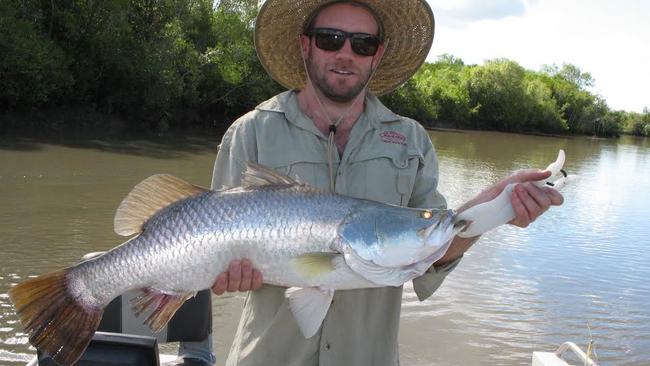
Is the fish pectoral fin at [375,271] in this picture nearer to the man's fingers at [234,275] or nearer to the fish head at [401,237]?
the fish head at [401,237]

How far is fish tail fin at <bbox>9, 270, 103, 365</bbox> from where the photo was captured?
2.33 meters

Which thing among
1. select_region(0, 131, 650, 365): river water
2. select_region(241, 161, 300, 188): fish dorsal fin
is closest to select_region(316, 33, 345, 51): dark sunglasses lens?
select_region(241, 161, 300, 188): fish dorsal fin

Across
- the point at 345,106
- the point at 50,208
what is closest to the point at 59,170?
the point at 50,208

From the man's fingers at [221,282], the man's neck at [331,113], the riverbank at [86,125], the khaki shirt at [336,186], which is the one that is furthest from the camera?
the riverbank at [86,125]

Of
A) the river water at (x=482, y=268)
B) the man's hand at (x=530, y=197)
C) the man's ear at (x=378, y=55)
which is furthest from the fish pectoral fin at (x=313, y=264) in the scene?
the river water at (x=482, y=268)

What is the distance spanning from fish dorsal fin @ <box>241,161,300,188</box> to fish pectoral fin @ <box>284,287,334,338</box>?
476 mm

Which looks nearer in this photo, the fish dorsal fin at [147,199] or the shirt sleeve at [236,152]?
the fish dorsal fin at [147,199]

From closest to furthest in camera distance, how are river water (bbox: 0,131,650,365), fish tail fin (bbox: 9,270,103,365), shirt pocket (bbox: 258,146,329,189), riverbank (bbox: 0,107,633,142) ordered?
fish tail fin (bbox: 9,270,103,365) < shirt pocket (bbox: 258,146,329,189) < river water (bbox: 0,131,650,365) < riverbank (bbox: 0,107,633,142)

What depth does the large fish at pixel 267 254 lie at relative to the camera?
2.38 meters

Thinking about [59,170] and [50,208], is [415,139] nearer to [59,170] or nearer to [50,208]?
[50,208]

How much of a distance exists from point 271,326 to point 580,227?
40.8 feet

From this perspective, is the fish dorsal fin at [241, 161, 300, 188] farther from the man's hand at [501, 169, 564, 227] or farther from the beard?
the man's hand at [501, 169, 564, 227]

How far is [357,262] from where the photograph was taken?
2.39m

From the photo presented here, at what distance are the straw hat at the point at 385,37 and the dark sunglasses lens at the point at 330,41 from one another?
275 millimetres
